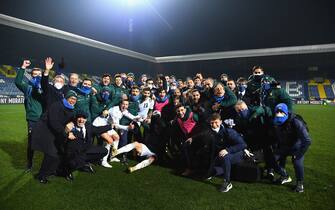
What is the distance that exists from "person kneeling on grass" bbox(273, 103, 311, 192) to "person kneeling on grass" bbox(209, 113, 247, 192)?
0.63m

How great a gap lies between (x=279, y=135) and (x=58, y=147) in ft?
13.0

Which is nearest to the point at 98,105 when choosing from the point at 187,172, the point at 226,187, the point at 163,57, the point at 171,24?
the point at 187,172

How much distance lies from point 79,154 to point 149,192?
162 cm

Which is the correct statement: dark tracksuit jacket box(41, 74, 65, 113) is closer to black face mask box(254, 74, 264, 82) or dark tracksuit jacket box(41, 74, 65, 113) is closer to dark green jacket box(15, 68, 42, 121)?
dark green jacket box(15, 68, 42, 121)

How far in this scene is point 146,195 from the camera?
3.93m

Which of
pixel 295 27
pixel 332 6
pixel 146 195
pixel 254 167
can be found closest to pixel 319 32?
pixel 295 27

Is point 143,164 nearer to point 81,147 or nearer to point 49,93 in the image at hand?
point 81,147

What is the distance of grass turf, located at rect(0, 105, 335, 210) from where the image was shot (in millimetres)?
3586

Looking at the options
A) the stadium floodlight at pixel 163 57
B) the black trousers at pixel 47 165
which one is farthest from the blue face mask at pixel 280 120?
the stadium floodlight at pixel 163 57

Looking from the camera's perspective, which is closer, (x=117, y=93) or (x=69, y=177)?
(x=69, y=177)

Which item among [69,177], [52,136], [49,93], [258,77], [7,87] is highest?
[7,87]

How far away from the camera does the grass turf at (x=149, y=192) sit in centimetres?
359

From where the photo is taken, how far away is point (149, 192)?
4.06m

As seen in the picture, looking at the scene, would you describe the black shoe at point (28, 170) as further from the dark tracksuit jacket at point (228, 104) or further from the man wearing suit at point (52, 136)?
the dark tracksuit jacket at point (228, 104)
